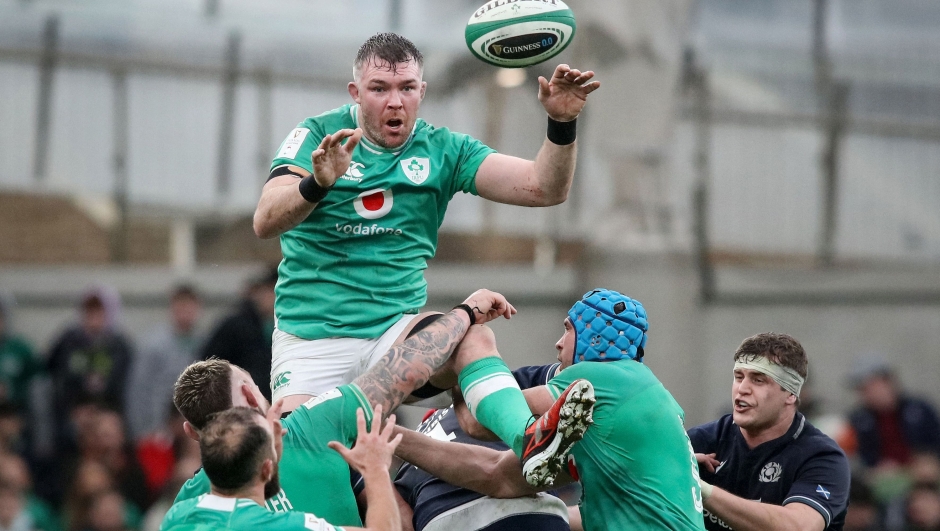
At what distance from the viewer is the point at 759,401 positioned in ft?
17.2

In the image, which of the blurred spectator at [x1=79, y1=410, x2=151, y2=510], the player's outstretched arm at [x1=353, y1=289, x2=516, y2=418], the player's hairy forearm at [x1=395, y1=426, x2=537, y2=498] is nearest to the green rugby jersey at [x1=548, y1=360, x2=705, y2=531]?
the player's hairy forearm at [x1=395, y1=426, x2=537, y2=498]

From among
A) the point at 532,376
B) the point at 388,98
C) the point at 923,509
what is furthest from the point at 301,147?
the point at 923,509

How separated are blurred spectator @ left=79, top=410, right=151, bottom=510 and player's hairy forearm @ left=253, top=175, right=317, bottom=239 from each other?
5260 millimetres

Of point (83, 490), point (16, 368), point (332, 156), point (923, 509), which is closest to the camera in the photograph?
point (332, 156)

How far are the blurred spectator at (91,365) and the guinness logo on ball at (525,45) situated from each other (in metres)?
6.01

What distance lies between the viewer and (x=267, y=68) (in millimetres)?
13125

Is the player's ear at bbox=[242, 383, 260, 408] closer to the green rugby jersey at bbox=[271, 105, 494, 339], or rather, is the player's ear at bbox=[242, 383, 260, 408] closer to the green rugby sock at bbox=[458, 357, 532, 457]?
the green rugby jersey at bbox=[271, 105, 494, 339]

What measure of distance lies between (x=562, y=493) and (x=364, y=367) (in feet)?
18.2

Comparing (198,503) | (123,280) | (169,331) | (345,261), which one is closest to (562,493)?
(169,331)

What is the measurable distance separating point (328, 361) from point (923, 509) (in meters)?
6.66

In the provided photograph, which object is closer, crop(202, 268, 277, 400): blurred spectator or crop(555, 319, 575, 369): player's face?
crop(555, 319, 575, 369): player's face

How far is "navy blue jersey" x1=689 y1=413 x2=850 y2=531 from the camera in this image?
5.13 meters

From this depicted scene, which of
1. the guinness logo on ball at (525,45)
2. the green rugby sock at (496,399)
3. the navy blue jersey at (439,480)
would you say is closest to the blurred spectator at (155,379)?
the navy blue jersey at (439,480)

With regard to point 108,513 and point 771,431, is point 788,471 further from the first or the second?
point 108,513
